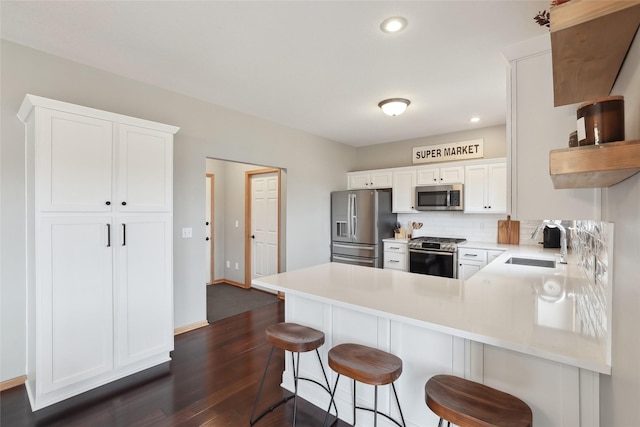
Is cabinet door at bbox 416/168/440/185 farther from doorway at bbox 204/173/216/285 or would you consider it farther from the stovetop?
doorway at bbox 204/173/216/285

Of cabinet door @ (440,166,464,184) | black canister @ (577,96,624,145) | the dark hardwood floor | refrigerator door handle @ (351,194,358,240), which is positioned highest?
cabinet door @ (440,166,464,184)

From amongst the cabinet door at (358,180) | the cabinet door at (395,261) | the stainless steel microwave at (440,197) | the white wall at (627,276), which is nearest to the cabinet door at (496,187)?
the stainless steel microwave at (440,197)

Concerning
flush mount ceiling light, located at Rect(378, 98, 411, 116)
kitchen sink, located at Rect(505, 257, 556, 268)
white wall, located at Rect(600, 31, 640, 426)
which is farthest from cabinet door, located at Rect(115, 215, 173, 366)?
kitchen sink, located at Rect(505, 257, 556, 268)

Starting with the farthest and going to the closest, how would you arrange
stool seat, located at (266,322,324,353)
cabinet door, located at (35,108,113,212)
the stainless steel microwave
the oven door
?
the stainless steel microwave, the oven door, cabinet door, located at (35,108,113,212), stool seat, located at (266,322,324,353)

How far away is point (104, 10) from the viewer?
190 centimetres

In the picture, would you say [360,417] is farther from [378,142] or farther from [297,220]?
[378,142]

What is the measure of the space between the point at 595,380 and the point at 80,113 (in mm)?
3366

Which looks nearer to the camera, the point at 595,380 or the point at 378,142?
the point at 595,380

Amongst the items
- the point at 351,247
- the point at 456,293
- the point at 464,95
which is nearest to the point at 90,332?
the point at 456,293

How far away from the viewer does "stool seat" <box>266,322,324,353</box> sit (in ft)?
5.70

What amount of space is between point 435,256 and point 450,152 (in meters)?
1.73

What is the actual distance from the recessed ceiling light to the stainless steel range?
2.94m

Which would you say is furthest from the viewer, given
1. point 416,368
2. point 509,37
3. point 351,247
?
point 351,247

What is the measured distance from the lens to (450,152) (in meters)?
4.73
